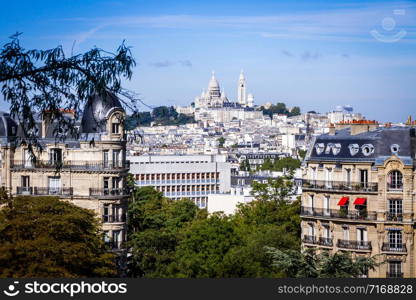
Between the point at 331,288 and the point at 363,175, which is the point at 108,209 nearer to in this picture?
the point at 363,175

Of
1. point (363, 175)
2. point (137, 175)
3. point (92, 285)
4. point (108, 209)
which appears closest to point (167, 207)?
point (108, 209)

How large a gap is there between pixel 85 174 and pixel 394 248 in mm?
14257

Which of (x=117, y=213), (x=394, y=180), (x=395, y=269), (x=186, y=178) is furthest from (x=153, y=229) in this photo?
(x=186, y=178)

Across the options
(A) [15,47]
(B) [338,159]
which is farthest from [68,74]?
(B) [338,159]

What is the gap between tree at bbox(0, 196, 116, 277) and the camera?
3528cm

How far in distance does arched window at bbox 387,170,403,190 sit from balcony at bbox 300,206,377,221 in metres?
1.32

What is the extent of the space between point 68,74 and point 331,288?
28.9 feet

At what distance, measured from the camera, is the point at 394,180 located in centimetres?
4703

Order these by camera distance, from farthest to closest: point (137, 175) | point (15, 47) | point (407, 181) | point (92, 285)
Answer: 1. point (137, 175)
2. point (407, 181)
3. point (92, 285)
4. point (15, 47)

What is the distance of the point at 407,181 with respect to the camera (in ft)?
153

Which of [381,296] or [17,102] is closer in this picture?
[17,102]

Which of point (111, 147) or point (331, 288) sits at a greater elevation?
point (111, 147)

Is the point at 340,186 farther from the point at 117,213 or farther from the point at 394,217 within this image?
the point at 117,213

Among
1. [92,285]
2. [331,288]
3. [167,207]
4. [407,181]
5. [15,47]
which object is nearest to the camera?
[15,47]
